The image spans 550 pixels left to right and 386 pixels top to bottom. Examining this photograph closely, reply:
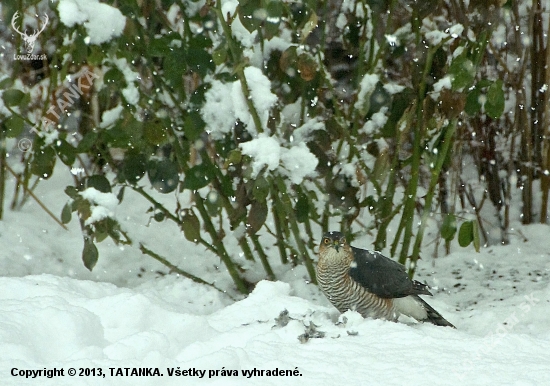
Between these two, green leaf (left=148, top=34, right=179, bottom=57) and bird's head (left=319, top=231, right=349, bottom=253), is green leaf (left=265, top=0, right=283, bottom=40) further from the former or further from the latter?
bird's head (left=319, top=231, right=349, bottom=253)

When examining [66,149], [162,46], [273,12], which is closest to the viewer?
[273,12]

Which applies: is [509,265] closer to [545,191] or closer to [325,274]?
[545,191]

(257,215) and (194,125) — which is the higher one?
(194,125)

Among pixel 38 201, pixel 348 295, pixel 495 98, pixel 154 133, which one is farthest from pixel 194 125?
pixel 38 201

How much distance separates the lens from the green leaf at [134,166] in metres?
3.16

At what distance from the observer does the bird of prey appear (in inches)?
116

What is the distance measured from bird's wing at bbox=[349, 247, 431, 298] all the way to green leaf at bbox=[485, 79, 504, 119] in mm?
739

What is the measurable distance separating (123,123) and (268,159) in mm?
→ 616

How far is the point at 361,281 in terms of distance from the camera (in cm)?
297

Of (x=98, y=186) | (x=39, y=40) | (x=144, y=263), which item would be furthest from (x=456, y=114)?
(x=39, y=40)

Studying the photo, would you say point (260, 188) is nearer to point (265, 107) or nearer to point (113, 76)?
point (265, 107)

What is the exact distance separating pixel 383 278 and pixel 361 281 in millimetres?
90

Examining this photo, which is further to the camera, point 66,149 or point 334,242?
point 66,149

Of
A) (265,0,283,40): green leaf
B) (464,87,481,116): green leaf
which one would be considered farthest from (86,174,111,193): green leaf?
(464,87,481,116): green leaf
